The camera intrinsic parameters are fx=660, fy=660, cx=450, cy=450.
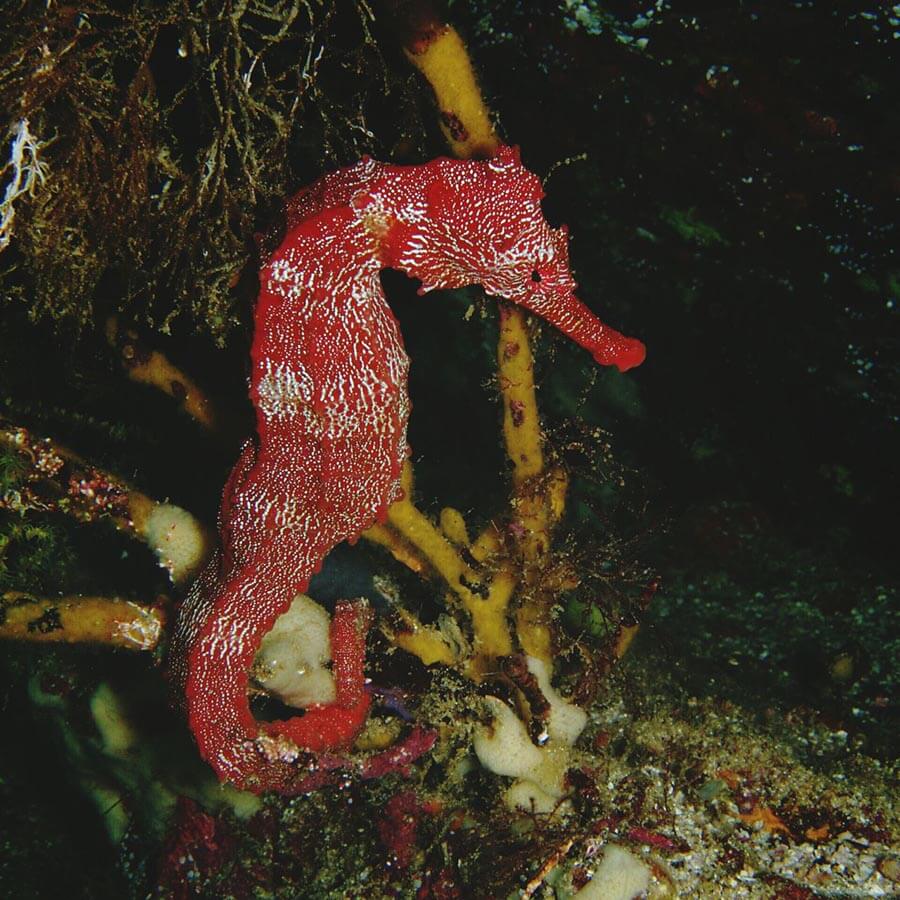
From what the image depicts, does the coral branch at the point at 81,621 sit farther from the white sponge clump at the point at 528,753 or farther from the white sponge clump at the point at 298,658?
the white sponge clump at the point at 528,753

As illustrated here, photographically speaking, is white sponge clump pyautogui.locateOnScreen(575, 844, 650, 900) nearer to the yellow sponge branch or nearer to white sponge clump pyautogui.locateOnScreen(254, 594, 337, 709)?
white sponge clump pyautogui.locateOnScreen(254, 594, 337, 709)

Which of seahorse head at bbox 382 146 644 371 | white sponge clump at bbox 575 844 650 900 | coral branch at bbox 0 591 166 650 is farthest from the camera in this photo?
coral branch at bbox 0 591 166 650

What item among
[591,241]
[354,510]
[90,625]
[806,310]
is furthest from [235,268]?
[806,310]

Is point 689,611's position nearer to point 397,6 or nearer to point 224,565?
point 224,565

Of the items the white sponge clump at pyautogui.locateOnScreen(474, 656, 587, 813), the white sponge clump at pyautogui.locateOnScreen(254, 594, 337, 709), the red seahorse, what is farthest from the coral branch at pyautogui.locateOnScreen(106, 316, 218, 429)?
the white sponge clump at pyautogui.locateOnScreen(474, 656, 587, 813)

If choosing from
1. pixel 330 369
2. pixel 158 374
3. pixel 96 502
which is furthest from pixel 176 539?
pixel 330 369

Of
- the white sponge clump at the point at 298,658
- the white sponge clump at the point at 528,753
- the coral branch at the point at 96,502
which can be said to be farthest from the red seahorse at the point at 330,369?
the white sponge clump at the point at 528,753

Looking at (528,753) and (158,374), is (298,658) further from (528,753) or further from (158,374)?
(158,374)
